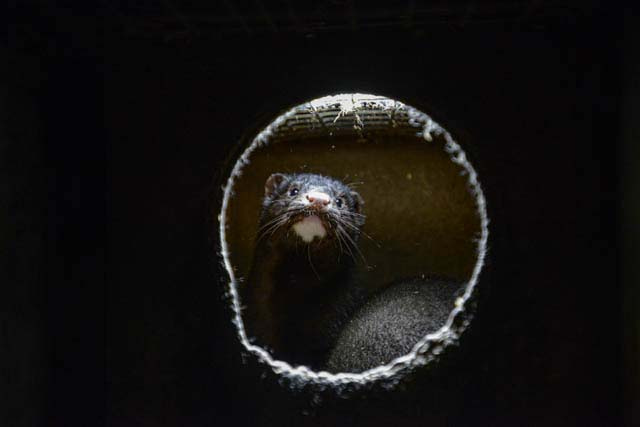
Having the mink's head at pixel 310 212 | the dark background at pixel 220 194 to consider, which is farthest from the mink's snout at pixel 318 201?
the dark background at pixel 220 194

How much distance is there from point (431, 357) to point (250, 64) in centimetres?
119

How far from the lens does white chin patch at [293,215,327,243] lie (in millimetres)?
2744

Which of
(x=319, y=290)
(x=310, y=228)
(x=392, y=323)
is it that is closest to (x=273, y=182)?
(x=310, y=228)

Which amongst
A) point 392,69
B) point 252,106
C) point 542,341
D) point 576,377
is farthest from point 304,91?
point 576,377

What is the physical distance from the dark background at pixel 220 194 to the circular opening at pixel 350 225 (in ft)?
1.77

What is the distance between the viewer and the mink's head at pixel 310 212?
8.93ft

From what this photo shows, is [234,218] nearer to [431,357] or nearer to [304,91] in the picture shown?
[304,91]

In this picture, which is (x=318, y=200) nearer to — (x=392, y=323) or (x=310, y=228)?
(x=310, y=228)

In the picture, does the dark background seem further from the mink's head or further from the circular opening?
the mink's head

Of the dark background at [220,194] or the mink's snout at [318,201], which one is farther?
the mink's snout at [318,201]

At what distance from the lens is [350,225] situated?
2963 mm

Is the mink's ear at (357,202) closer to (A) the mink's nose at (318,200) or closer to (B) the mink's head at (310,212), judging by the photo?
(B) the mink's head at (310,212)

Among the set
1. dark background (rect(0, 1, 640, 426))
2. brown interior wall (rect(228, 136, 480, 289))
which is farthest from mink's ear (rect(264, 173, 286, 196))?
dark background (rect(0, 1, 640, 426))

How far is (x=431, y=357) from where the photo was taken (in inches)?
65.1
